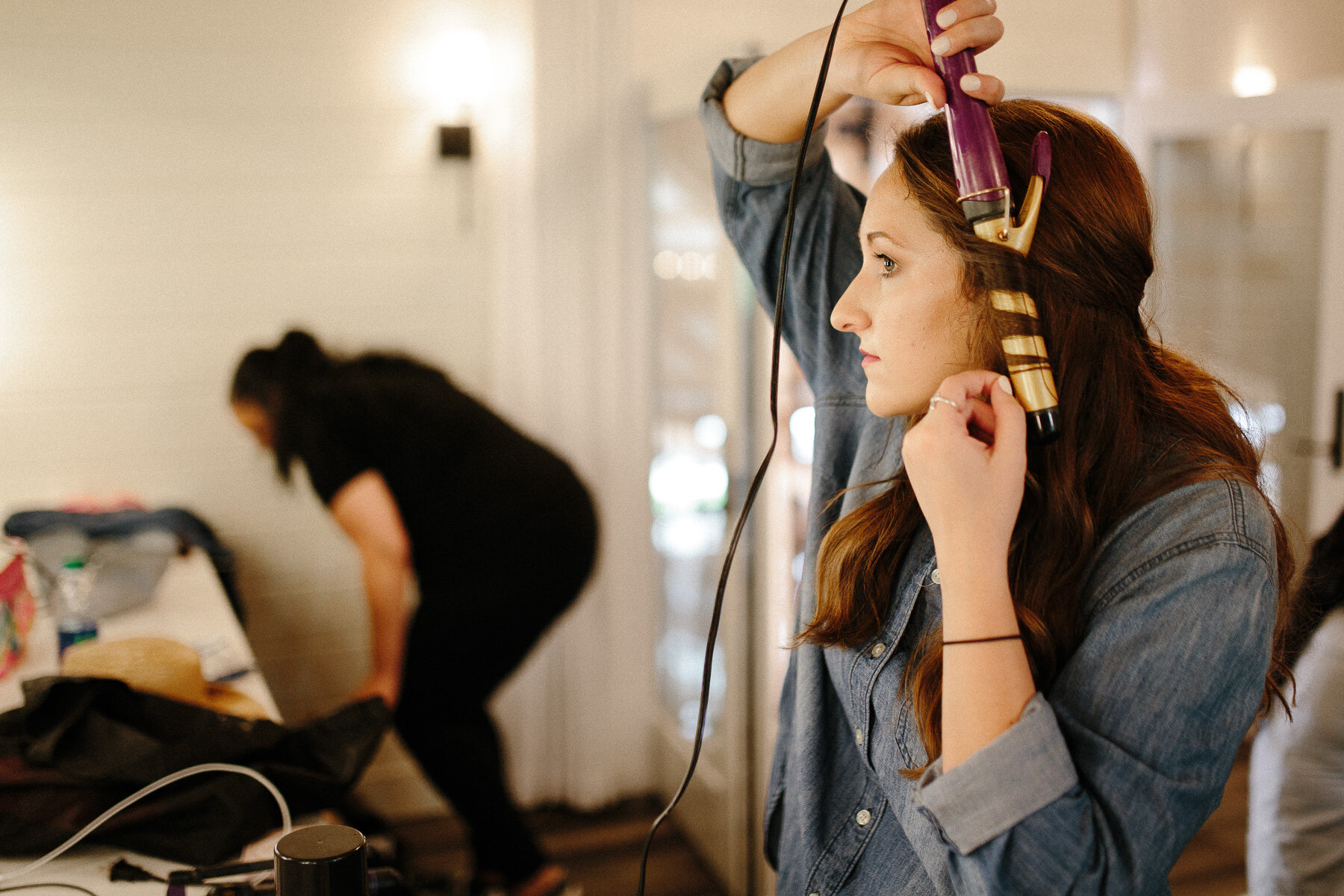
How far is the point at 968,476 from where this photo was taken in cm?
69

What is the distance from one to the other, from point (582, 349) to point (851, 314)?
74.1 inches

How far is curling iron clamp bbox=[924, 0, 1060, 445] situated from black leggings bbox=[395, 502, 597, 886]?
1562 millimetres

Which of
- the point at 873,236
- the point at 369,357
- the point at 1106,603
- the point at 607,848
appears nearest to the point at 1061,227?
the point at 873,236

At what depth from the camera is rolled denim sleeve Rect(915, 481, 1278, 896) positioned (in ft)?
2.08

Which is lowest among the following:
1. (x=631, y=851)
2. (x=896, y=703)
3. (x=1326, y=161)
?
(x=631, y=851)

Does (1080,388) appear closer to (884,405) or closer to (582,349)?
(884,405)

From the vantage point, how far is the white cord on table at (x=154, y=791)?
995 millimetres

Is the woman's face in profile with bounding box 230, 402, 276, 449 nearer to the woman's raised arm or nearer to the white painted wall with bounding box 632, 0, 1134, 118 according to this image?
the white painted wall with bounding box 632, 0, 1134, 118

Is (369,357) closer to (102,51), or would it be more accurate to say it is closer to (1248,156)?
(102,51)

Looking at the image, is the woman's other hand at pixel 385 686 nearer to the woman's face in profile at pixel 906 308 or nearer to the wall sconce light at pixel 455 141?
the wall sconce light at pixel 455 141

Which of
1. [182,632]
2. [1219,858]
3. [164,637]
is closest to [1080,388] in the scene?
[164,637]

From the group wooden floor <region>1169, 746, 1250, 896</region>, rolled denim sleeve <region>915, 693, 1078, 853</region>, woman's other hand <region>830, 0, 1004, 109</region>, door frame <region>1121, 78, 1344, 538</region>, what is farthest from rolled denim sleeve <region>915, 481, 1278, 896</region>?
door frame <region>1121, 78, 1344, 538</region>

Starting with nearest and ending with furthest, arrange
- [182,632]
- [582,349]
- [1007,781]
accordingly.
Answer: [1007,781] < [182,632] < [582,349]

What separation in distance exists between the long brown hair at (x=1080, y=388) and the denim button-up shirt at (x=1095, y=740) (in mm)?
28
